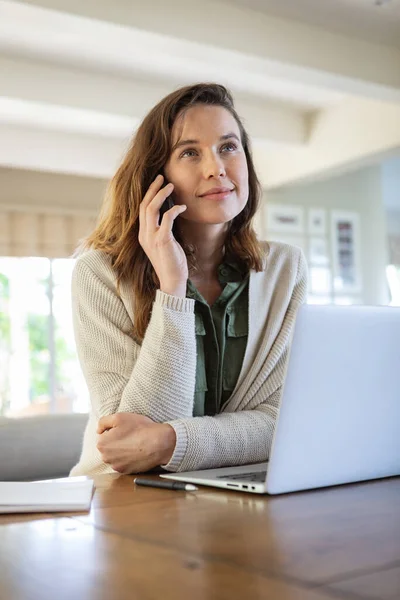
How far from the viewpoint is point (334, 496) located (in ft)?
3.15

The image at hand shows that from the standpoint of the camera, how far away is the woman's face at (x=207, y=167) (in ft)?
5.49

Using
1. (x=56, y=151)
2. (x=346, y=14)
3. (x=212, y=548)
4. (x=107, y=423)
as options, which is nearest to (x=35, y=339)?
(x=56, y=151)

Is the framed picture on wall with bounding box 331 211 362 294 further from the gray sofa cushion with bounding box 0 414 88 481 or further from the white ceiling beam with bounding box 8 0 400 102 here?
the gray sofa cushion with bounding box 0 414 88 481

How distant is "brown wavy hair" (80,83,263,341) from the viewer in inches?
66.6

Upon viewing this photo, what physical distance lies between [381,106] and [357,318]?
5159 millimetres

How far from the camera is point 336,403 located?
0.98 metres

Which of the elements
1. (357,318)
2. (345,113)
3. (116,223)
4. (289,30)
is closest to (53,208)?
(345,113)

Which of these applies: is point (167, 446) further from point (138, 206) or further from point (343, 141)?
Answer: point (343, 141)

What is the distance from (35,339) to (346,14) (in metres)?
4.12

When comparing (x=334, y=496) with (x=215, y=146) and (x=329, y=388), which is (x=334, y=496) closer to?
(x=329, y=388)

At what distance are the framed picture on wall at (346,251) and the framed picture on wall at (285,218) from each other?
0.45m

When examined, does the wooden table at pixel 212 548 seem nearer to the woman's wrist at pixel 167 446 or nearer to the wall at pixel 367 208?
the woman's wrist at pixel 167 446

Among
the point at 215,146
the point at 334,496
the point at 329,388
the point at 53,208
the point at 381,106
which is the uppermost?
the point at 381,106

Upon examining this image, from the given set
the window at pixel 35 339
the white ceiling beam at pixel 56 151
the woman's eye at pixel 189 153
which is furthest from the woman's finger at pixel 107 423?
the window at pixel 35 339
